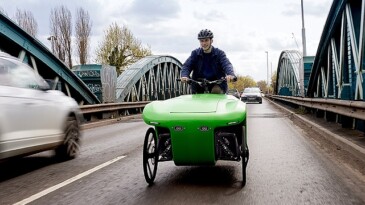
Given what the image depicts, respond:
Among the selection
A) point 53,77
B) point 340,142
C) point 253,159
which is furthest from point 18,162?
point 53,77

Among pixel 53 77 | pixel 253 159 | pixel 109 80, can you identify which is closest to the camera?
pixel 253 159

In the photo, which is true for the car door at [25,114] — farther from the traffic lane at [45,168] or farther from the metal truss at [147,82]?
the metal truss at [147,82]

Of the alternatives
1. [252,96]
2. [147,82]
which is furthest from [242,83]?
[147,82]

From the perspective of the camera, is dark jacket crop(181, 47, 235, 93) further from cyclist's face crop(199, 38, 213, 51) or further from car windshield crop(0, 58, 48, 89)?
car windshield crop(0, 58, 48, 89)

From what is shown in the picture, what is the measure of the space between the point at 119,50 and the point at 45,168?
48898mm

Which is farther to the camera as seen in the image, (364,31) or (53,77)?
(53,77)

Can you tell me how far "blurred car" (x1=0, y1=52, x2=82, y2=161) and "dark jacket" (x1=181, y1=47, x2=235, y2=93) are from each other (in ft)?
7.28

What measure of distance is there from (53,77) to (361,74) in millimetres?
10204

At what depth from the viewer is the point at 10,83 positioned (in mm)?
6184

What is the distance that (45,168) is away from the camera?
6805mm

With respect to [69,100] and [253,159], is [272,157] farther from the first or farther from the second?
[69,100]

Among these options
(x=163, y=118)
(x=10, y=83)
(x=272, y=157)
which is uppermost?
(x=10, y=83)

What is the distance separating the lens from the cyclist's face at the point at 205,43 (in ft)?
21.2

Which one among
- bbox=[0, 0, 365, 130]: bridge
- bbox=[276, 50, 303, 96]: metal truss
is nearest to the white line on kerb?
bbox=[0, 0, 365, 130]: bridge
